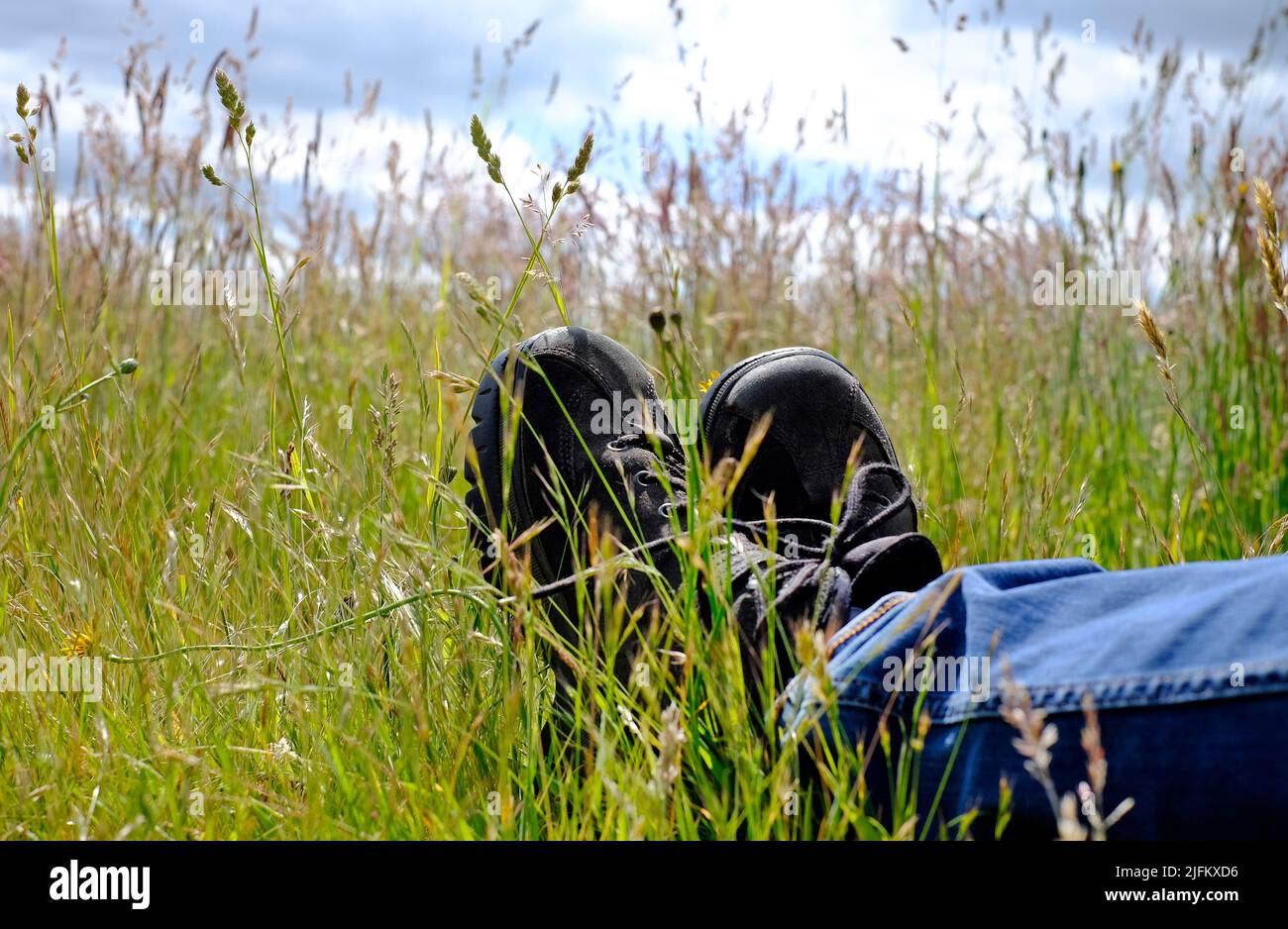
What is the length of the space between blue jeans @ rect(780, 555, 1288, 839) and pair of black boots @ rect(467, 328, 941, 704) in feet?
0.75

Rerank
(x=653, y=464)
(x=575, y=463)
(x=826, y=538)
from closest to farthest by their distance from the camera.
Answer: (x=826, y=538)
(x=653, y=464)
(x=575, y=463)

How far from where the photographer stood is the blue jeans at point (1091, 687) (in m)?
0.83

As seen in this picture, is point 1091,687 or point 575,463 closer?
point 1091,687

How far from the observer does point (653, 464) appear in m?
1.55

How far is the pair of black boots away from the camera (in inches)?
53.6

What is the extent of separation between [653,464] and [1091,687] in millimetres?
776

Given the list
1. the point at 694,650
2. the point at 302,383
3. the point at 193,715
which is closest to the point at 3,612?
the point at 193,715

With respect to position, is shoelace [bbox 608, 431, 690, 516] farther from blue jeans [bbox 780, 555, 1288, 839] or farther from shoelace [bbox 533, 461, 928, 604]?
blue jeans [bbox 780, 555, 1288, 839]

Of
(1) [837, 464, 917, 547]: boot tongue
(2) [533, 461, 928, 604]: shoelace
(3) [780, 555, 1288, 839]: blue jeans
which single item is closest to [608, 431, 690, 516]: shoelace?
(2) [533, 461, 928, 604]: shoelace

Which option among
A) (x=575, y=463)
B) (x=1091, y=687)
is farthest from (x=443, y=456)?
(x=1091, y=687)

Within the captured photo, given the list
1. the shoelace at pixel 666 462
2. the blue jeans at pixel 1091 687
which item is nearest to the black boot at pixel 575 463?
the shoelace at pixel 666 462

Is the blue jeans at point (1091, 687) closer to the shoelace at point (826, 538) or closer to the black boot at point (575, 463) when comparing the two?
the shoelace at point (826, 538)

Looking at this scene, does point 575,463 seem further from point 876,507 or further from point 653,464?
point 876,507
